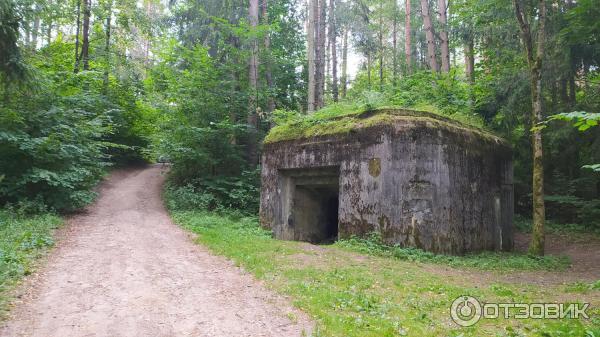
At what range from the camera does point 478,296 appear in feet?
18.0

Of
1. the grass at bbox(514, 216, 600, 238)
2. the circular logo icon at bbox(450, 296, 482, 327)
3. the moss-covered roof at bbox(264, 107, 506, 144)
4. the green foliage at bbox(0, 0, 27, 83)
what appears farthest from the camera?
the grass at bbox(514, 216, 600, 238)

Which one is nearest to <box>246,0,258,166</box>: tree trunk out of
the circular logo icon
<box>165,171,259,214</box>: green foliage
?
<box>165,171,259,214</box>: green foliage

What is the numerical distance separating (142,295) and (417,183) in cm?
619

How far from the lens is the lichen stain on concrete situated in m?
8.98

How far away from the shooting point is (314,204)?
1180 centimetres

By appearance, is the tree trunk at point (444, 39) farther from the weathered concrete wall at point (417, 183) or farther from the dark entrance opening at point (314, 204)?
the dark entrance opening at point (314, 204)

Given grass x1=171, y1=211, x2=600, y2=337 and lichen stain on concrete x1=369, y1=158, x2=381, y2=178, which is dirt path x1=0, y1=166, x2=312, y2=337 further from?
lichen stain on concrete x1=369, y1=158, x2=381, y2=178

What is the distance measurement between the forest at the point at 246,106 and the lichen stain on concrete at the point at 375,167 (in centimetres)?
154

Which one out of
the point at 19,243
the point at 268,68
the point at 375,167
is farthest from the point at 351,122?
the point at 268,68

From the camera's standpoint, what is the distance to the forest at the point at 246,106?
27.5ft

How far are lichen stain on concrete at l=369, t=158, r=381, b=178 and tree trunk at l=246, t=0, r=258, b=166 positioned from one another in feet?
23.3

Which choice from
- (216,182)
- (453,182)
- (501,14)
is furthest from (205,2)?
(453,182)

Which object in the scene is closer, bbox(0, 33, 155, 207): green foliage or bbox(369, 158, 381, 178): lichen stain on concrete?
bbox(369, 158, 381, 178): lichen stain on concrete

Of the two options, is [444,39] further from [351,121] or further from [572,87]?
[351,121]
